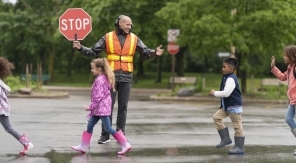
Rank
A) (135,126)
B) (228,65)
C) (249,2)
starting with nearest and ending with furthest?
(228,65), (135,126), (249,2)

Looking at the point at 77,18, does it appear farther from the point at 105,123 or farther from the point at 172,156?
the point at 172,156

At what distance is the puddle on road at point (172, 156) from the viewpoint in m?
8.62

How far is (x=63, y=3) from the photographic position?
43.6m

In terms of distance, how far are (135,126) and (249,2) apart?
14.0m

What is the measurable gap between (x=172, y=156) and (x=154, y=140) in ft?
6.28

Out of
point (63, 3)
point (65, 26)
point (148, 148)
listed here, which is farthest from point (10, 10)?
point (148, 148)

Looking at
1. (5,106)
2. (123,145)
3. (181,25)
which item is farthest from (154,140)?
(181,25)

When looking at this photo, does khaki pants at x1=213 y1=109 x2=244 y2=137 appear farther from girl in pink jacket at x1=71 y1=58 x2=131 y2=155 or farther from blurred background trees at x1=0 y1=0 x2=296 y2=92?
blurred background trees at x1=0 y1=0 x2=296 y2=92

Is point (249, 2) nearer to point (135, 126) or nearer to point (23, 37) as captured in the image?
point (135, 126)

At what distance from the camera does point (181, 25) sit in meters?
27.5

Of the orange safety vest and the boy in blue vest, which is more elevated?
the orange safety vest

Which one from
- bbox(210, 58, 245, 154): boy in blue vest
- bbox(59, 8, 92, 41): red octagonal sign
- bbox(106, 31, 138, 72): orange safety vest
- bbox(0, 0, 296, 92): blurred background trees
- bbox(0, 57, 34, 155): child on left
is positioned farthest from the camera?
bbox(59, 8, 92, 41): red octagonal sign

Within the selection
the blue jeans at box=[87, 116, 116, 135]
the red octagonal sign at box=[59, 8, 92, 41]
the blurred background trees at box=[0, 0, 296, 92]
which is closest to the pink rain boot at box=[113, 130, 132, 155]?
the blue jeans at box=[87, 116, 116, 135]

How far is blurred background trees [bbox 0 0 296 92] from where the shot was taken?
85.2ft
